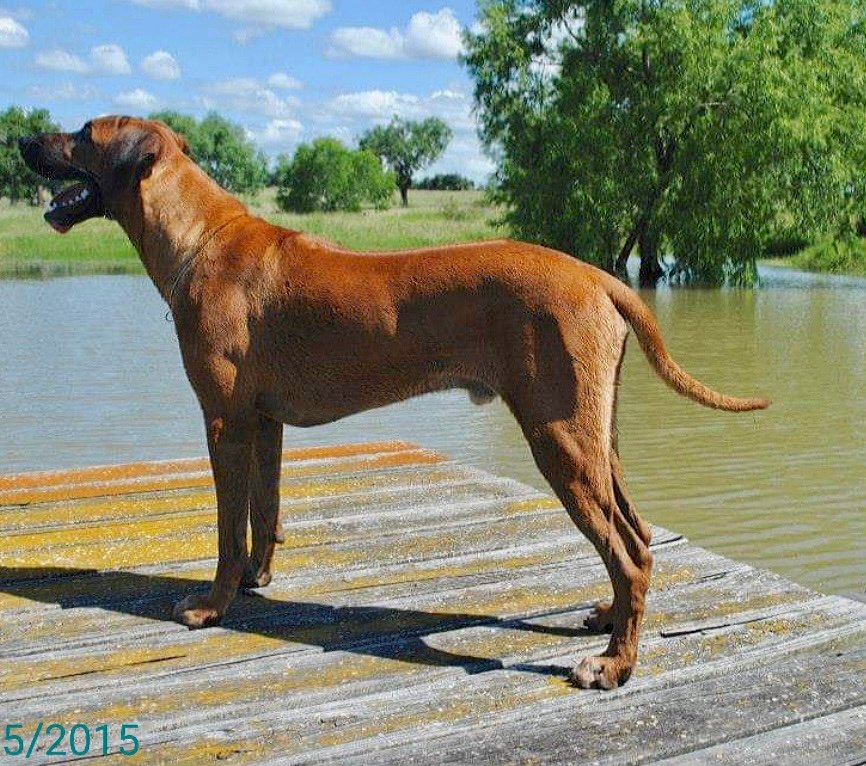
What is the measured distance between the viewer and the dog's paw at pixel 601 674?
2.97 m

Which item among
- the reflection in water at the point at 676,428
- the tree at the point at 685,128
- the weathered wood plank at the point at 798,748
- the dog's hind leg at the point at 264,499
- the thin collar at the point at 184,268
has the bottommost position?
the reflection in water at the point at 676,428

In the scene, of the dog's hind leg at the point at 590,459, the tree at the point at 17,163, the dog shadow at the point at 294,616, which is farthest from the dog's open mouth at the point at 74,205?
the tree at the point at 17,163

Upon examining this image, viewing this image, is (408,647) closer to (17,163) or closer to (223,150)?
(17,163)

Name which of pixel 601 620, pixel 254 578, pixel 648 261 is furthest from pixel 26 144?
pixel 648 261

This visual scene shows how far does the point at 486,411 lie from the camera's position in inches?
405

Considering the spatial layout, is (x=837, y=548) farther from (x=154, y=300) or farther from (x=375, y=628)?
(x=154, y=300)

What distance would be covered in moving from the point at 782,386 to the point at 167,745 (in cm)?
1017

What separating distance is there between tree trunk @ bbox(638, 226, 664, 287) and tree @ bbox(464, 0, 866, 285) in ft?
0.17

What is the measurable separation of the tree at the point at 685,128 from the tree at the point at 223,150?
59056 millimetres

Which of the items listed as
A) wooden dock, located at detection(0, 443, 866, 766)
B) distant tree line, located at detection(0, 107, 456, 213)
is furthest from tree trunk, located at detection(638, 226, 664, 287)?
distant tree line, located at detection(0, 107, 456, 213)

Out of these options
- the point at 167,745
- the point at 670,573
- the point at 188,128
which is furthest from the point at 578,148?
the point at 188,128

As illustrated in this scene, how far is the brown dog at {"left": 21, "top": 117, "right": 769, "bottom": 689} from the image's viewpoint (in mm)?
2994

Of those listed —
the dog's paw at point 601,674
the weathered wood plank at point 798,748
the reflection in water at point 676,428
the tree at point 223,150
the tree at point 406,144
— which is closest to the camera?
the weathered wood plank at point 798,748

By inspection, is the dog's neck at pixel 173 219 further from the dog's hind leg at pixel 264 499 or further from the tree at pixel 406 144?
the tree at pixel 406 144
